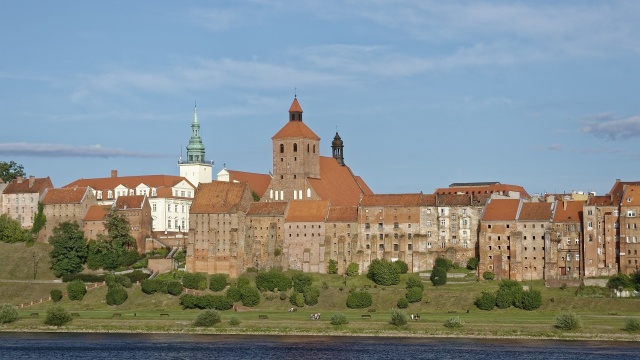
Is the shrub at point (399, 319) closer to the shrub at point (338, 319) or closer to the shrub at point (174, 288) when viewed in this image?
the shrub at point (338, 319)

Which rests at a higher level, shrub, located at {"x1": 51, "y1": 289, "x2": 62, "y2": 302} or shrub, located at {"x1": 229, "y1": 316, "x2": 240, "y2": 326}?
shrub, located at {"x1": 51, "y1": 289, "x2": 62, "y2": 302}

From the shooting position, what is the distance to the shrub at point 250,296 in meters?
127

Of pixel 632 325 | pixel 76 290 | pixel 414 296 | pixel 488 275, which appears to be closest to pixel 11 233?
pixel 76 290

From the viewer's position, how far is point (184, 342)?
108 metres

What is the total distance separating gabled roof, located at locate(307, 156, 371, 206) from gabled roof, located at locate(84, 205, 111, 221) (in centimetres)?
2330

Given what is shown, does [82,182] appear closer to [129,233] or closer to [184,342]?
[129,233]

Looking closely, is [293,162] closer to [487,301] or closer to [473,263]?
[473,263]

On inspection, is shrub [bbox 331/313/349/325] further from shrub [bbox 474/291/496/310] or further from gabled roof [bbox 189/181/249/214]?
gabled roof [bbox 189/181/249/214]

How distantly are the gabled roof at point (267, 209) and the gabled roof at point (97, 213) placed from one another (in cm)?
1731

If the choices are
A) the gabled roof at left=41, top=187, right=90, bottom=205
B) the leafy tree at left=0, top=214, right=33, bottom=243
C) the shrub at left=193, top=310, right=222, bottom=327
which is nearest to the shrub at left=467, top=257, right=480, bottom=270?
the shrub at left=193, top=310, right=222, bottom=327

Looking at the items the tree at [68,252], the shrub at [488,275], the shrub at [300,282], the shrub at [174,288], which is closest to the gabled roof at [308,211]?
the shrub at [300,282]

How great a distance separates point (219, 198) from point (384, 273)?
24275mm

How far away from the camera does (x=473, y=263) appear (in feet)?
435

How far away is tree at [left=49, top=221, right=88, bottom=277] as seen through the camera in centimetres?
14150
